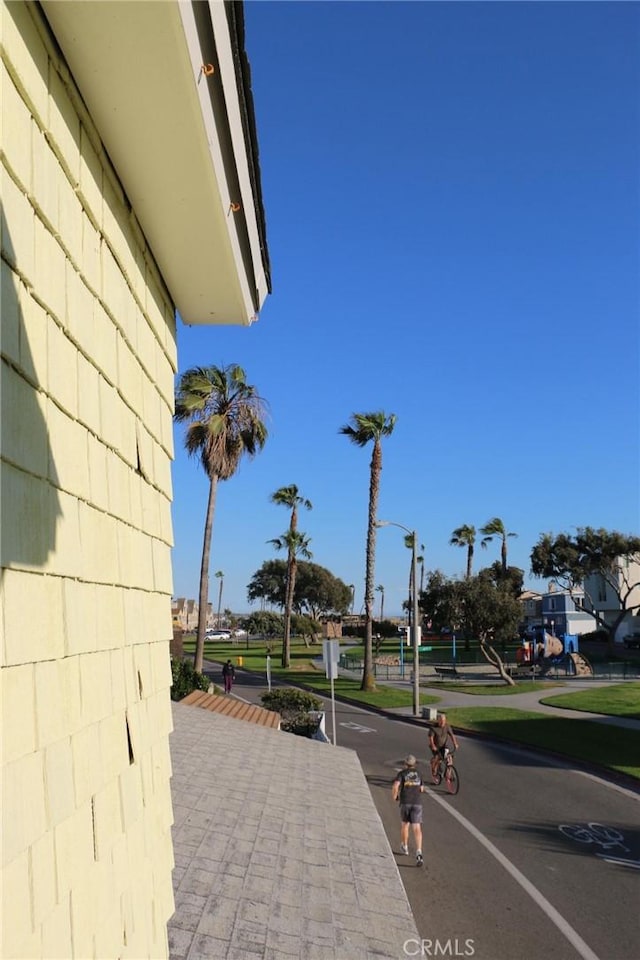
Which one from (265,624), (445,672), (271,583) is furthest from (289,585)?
(271,583)

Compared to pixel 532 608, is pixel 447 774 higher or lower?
higher

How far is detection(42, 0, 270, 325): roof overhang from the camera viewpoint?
228 cm

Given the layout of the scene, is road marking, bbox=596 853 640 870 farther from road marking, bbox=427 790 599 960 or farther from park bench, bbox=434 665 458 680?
park bench, bbox=434 665 458 680

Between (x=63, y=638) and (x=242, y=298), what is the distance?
2.41 meters

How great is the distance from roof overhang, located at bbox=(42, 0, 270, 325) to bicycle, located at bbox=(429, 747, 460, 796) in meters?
13.8

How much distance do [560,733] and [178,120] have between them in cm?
2353

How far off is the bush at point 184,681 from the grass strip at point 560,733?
8715 millimetres

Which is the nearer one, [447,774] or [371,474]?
[447,774]

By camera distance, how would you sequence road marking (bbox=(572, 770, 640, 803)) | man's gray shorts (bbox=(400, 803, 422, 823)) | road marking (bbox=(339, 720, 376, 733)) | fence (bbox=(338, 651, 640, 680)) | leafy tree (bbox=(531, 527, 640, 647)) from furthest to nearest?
leafy tree (bbox=(531, 527, 640, 647)), fence (bbox=(338, 651, 640, 680)), road marking (bbox=(339, 720, 376, 733)), road marking (bbox=(572, 770, 640, 803)), man's gray shorts (bbox=(400, 803, 422, 823))

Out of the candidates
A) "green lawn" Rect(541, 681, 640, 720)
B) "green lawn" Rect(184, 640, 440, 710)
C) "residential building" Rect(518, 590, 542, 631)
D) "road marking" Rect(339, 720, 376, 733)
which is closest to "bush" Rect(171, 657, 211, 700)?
"road marking" Rect(339, 720, 376, 733)

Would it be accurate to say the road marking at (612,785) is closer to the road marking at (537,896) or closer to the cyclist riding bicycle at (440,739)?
the cyclist riding bicycle at (440,739)

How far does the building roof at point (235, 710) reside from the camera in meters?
19.6

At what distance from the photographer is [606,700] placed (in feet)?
103

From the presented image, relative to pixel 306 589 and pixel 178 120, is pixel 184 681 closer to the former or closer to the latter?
pixel 178 120
